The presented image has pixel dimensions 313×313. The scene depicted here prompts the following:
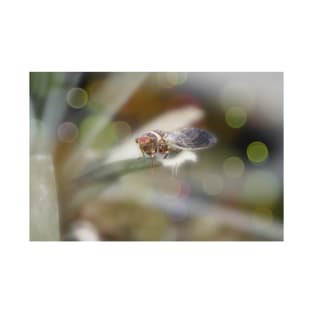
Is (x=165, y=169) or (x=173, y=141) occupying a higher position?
(x=173, y=141)

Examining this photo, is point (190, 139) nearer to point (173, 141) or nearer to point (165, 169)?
point (173, 141)

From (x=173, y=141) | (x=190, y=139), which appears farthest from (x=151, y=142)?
(x=190, y=139)
